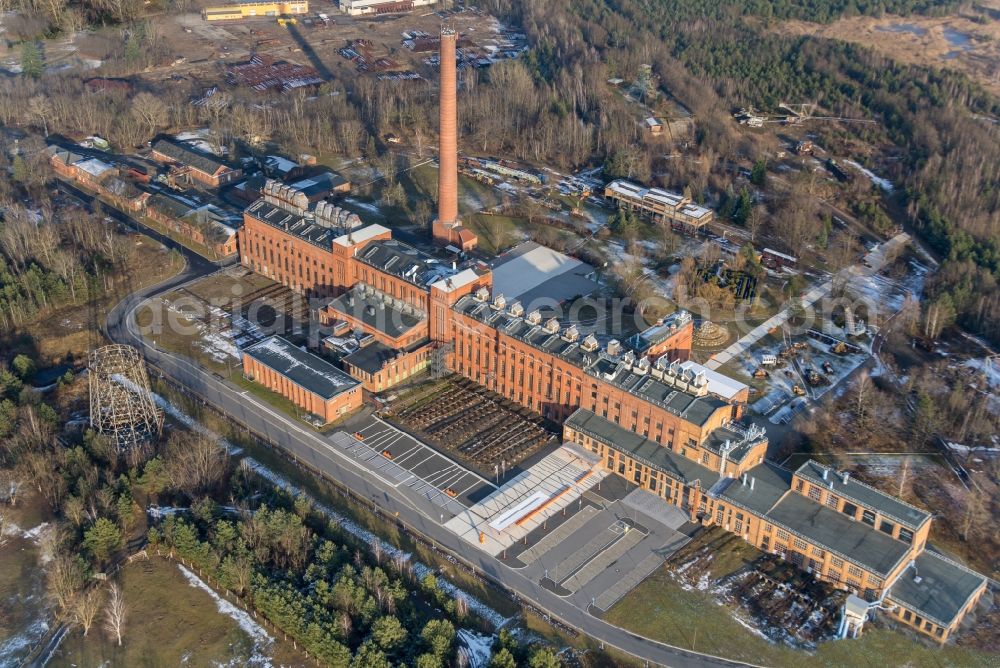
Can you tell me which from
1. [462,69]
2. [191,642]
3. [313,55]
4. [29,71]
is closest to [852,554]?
[191,642]

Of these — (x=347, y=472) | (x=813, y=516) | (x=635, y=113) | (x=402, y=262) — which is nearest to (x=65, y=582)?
(x=347, y=472)

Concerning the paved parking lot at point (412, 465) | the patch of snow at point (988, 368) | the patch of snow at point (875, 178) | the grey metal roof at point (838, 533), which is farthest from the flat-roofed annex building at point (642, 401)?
the patch of snow at point (875, 178)

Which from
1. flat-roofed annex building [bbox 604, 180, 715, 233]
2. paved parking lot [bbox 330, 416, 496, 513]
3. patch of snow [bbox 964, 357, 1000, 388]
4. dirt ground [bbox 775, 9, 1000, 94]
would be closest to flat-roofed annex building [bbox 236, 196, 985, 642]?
paved parking lot [bbox 330, 416, 496, 513]

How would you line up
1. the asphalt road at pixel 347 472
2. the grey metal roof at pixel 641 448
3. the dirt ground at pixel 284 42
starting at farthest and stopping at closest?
the dirt ground at pixel 284 42, the grey metal roof at pixel 641 448, the asphalt road at pixel 347 472

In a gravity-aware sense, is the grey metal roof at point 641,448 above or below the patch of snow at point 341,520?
above

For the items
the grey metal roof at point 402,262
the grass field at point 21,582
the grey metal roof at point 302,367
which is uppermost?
the grey metal roof at point 402,262

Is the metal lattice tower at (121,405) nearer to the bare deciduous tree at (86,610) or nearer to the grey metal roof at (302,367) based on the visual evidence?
the grey metal roof at (302,367)

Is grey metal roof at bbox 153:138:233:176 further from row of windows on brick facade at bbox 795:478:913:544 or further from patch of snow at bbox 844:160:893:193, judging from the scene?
patch of snow at bbox 844:160:893:193
